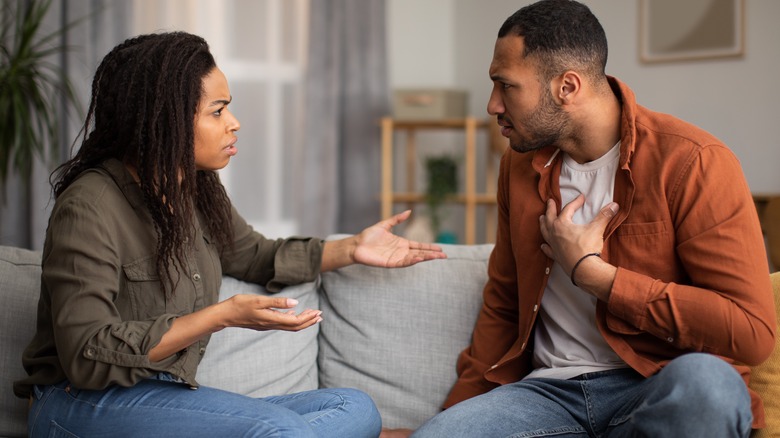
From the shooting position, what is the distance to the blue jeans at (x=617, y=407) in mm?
1295

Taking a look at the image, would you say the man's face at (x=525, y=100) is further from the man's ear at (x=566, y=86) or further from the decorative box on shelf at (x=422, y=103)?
the decorative box on shelf at (x=422, y=103)

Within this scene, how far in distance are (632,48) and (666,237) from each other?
10.6 feet

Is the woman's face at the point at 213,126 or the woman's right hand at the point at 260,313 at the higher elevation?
the woman's face at the point at 213,126

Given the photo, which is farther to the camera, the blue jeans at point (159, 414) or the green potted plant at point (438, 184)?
the green potted plant at point (438, 184)

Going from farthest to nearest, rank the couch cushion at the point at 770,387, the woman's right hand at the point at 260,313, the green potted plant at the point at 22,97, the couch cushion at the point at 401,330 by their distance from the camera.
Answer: the green potted plant at the point at 22,97 → the couch cushion at the point at 401,330 → the couch cushion at the point at 770,387 → the woman's right hand at the point at 260,313

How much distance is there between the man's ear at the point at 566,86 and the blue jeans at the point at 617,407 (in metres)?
0.56

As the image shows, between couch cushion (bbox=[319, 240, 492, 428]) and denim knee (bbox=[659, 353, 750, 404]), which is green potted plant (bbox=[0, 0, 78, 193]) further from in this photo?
denim knee (bbox=[659, 353, 750, 404])

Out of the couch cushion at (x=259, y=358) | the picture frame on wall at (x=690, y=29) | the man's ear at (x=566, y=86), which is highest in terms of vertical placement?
the picture frame on wall at (x=690, y=29)

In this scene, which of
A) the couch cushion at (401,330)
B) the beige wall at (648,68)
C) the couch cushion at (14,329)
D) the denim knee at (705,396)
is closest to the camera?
the denim knee at (705,396)

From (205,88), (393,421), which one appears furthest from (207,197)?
(393,421)

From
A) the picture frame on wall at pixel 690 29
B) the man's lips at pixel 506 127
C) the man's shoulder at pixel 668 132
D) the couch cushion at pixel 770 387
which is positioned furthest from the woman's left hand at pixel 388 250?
the picture frame on wall at pixel 690 29

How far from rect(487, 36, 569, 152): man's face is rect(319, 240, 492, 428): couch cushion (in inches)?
16.5

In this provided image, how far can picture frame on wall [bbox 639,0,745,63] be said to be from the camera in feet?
13.8

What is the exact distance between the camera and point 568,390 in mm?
1646
